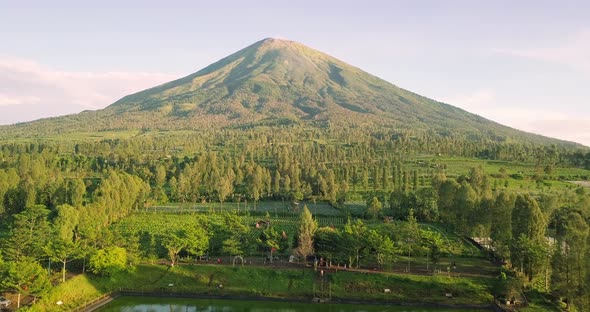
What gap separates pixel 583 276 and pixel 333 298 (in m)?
20.6

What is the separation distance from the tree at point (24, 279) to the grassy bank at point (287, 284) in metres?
2.95

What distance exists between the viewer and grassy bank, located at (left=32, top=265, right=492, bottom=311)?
144 feet

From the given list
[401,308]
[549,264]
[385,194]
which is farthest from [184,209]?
[549,264]

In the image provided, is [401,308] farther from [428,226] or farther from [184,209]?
[184,209]

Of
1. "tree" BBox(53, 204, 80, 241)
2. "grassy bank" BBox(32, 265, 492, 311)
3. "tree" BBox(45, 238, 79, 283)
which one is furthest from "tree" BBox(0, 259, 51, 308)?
"tree" BBox(53, 204, 80, 241)

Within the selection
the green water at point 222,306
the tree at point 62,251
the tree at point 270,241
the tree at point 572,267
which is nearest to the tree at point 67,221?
the tree at point 62,251

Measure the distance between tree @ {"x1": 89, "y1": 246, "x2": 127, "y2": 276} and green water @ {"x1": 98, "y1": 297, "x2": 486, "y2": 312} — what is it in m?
3.23

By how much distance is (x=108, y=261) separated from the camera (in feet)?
151

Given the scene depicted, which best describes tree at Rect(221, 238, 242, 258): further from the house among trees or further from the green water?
the house among trees

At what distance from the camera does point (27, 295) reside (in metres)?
40.1

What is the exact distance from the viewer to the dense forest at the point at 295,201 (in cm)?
4494

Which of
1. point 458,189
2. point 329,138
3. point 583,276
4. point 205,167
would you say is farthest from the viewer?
point 329,138

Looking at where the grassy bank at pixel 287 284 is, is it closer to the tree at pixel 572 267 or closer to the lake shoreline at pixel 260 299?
the lake shoreline at pixel 260 299

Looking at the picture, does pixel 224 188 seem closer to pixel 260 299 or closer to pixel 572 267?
pixel 260 299
